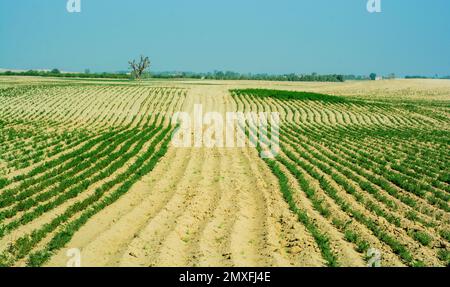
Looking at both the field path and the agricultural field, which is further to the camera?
the agricultural field

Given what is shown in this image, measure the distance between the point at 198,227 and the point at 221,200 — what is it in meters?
2.06

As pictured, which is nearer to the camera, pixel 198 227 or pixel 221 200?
pixel 198 227

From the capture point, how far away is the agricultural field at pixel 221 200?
7.66 m

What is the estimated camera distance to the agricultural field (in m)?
7.66

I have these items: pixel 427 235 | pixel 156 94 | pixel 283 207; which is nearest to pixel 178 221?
pixel 283 207

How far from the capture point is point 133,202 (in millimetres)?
10570

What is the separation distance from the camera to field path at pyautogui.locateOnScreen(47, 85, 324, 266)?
7332 millimetres

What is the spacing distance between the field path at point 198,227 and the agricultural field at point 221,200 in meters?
0.03

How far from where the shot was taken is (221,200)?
35.7ft

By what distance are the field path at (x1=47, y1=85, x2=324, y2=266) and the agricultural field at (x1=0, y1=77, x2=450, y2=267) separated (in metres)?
0.03
